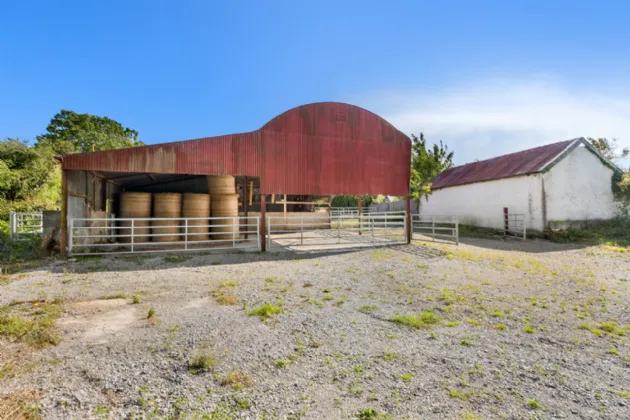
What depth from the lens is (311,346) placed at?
372 cm

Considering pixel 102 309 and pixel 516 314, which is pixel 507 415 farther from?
pixel 102 309

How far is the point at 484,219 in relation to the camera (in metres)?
19.6

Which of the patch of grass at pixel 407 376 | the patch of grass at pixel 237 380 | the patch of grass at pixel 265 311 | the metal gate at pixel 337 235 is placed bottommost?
the patch of grass at pixel 407 376

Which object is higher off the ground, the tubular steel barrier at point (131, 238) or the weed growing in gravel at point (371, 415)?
the tubular steel barrier at point (131, 238)

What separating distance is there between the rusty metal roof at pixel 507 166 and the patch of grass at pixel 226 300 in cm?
1687

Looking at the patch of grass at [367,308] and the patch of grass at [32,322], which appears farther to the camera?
the patch of grass at [367,308]

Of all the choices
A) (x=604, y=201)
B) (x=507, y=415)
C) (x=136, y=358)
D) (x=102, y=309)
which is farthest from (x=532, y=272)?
(x=604, y=201)

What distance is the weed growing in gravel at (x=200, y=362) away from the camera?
3.12m

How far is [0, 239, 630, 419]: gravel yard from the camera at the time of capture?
266 centimetres

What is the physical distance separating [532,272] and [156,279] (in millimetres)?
9453

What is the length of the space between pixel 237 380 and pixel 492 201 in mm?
20086

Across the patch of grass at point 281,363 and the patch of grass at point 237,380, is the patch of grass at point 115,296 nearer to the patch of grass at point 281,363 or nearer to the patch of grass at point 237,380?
the patch of grass at point 237,380

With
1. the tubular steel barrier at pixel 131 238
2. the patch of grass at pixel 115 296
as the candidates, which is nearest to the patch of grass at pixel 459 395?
→ the patch of grass at pixel 115 296

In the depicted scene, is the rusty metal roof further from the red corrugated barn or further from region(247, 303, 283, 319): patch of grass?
region(247, 303, 283, 319): patch of grass
